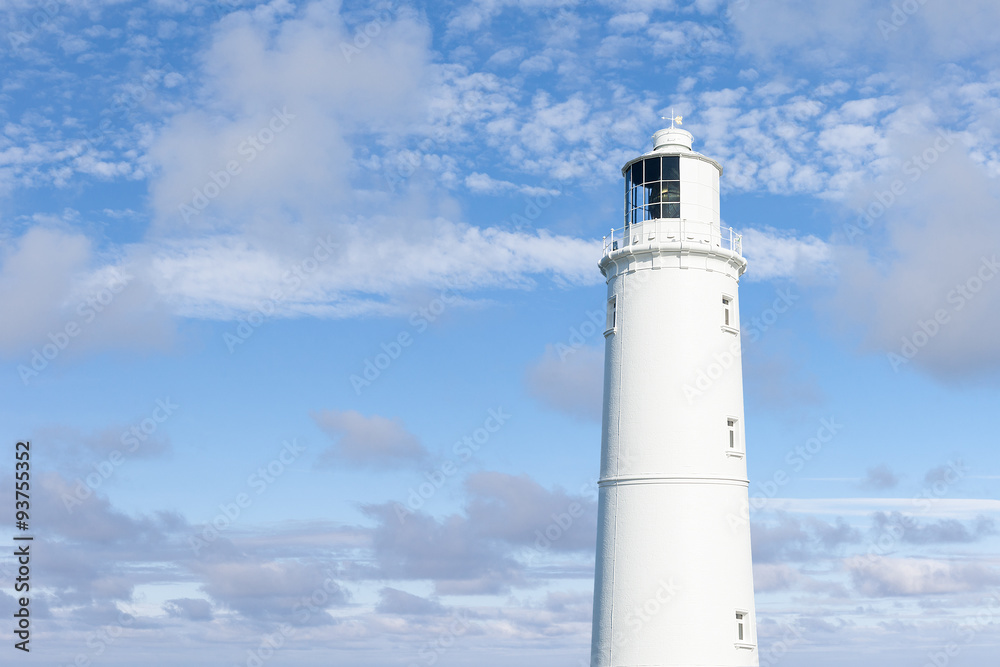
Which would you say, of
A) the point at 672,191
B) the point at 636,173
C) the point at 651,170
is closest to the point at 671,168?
the point at 651,170

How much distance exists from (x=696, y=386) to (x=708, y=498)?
3.20m

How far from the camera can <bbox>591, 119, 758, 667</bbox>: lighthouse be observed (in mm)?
26766

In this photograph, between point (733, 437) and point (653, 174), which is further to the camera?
point (653, 174)

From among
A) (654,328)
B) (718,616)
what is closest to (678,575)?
(718,616)

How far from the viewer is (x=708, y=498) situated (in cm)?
2730

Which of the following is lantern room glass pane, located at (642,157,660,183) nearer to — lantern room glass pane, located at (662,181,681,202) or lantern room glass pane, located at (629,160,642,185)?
lantern room glass pane, located at (629,160,642,185)

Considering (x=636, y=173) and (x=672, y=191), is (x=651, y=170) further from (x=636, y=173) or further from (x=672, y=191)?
(x=672, y=191)

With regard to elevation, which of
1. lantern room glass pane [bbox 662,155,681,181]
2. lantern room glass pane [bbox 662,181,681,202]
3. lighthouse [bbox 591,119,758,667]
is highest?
lantern room glass pane [bbox 662,155,681,181]

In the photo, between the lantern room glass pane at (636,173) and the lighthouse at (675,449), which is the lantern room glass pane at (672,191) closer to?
the lighthouse at (675,449)

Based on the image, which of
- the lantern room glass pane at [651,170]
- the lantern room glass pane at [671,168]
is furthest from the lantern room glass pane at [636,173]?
the lantern room glass pane at [671,168]

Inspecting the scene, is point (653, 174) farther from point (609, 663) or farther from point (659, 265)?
point (609, 663)

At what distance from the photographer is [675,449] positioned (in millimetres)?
27453

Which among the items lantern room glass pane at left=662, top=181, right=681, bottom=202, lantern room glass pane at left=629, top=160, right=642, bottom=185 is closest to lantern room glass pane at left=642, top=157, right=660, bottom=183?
lantern room glass pane at left=629, top=160, right=642, bottom=185

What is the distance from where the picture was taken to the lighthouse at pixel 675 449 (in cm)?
2677
